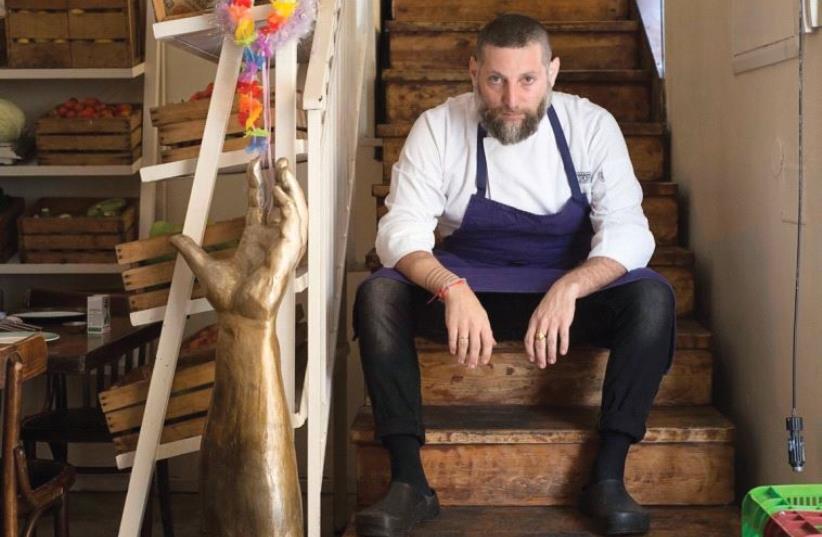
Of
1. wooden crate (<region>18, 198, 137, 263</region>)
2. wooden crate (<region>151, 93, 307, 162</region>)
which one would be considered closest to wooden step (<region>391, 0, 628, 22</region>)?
wooden crate (<region>18, 198, 137, 263</region>)

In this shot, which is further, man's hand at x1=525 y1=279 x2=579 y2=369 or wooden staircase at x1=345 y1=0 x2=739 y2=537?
Answer: wooden staircase at x1=345 y1=0 x2=739 y2=537

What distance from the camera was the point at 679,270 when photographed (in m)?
3.23

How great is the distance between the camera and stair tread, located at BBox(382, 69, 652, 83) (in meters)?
3.74

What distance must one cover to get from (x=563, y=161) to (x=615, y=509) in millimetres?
888

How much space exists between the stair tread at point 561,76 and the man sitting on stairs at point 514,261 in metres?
0.77

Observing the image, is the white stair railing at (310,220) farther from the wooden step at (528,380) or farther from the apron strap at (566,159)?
the apron strap at (566,159)

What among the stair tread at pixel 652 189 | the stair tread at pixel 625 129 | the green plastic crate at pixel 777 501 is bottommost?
the green plastic crate at pixel 777 501

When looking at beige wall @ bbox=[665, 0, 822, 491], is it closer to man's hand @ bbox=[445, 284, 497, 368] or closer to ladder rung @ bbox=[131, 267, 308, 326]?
man's hand @ bbox=[445, 284, 497, 368]

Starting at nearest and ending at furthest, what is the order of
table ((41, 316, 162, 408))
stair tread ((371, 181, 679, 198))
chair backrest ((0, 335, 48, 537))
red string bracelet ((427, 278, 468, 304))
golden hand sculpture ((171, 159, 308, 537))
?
chair backrest ((0, 335, 48, 537)), golden hand sculpture ((171, 159, 308, 537)), red string bracelet ((427, 278, 468, 304)), table ((41, 316, 162, 408)), stair tread ((371, 181, 679, 198))

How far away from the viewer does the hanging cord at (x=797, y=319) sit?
236cm

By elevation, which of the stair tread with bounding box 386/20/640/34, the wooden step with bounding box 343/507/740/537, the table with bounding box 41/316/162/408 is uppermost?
the stair tread with bounding box 386/20/640/34

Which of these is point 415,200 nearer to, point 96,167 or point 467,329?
point 467,329

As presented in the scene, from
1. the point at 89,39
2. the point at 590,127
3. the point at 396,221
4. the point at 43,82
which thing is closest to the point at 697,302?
the point at 590,127

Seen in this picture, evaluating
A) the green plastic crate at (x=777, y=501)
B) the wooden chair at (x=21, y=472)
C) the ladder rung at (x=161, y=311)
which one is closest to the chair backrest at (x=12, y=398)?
the wooden chair at (x=21, y=472)
